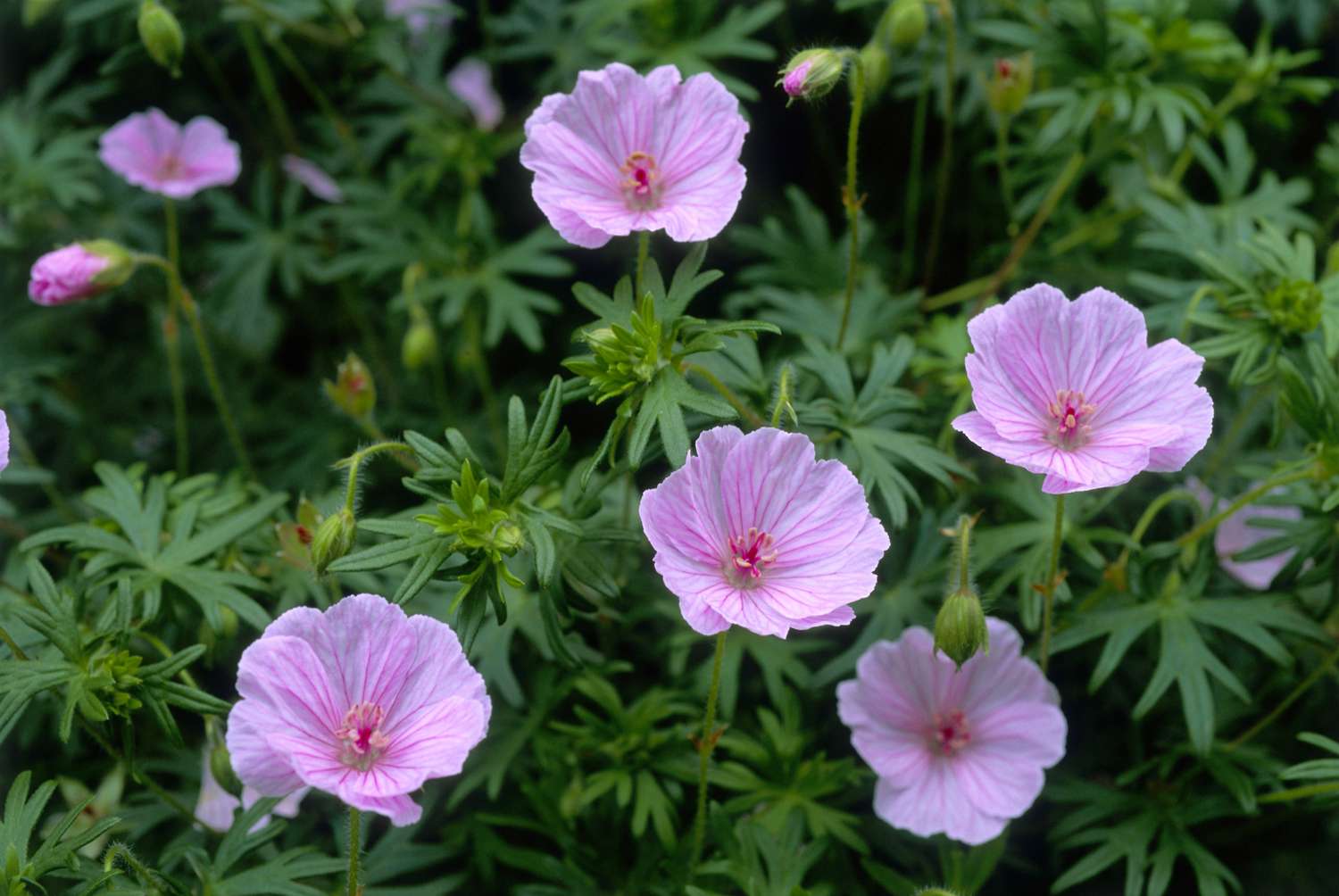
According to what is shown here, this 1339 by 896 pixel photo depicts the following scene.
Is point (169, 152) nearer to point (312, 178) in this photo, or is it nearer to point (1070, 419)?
point (312, 178)

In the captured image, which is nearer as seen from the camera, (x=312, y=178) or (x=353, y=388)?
(x=353, y=388)

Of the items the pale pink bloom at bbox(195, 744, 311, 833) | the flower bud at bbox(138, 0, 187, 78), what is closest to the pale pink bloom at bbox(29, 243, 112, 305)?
the flower bud at bbox(138, 0, 187, 78)

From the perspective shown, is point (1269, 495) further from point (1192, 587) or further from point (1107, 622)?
point (1107, 622)

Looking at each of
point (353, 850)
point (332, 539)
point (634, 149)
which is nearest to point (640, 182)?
point (634, 149)

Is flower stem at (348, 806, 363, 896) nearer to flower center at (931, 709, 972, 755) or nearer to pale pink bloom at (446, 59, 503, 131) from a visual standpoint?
flower center at (931, 709, 972, 755)

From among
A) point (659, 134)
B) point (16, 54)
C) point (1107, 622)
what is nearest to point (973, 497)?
point (1107, 622)

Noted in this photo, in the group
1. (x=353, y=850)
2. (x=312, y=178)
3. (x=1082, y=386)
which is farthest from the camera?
(x=312, y=178)
